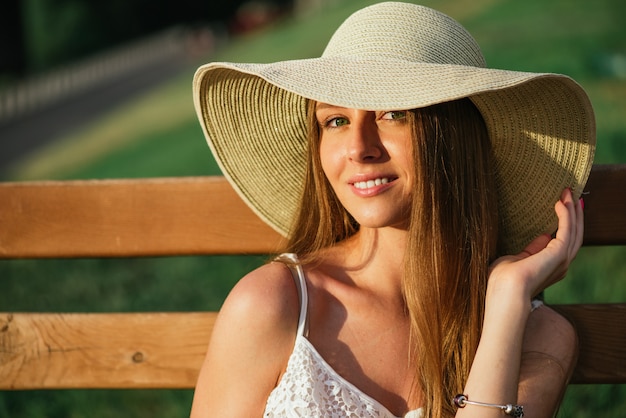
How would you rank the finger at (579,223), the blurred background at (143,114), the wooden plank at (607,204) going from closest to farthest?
the finger at (579,223)
the wooden plank at (607,204)
the blurred background at (143,114)

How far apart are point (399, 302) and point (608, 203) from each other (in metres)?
0.79

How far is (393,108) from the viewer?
2.41 metres

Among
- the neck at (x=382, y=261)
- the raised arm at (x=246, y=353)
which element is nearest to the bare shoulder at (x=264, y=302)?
the raised arm at (x=246, y=353)

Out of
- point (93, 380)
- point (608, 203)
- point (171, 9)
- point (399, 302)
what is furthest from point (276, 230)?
point (171, 9)

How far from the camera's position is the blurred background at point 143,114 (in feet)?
16.2

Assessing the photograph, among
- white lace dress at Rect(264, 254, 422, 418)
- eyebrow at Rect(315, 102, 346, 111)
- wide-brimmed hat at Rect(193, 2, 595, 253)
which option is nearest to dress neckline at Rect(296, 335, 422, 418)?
white lace dress at Rect(264, 254, 422, 418)

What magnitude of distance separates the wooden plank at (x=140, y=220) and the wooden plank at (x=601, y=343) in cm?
108

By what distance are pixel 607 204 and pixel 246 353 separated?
131 cm

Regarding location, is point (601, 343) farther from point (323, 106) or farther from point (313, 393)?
point (323, 106)

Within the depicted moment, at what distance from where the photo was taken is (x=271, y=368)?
263 centimetres

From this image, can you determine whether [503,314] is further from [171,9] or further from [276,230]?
[171,9]

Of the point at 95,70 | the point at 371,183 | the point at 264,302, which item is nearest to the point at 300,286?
the point at 264,302

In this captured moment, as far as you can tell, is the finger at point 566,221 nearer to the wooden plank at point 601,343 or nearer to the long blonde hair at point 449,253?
the long blonde hair at point 449,253

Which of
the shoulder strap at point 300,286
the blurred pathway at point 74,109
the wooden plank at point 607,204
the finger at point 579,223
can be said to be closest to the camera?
the shoulder strap at point 300,286
